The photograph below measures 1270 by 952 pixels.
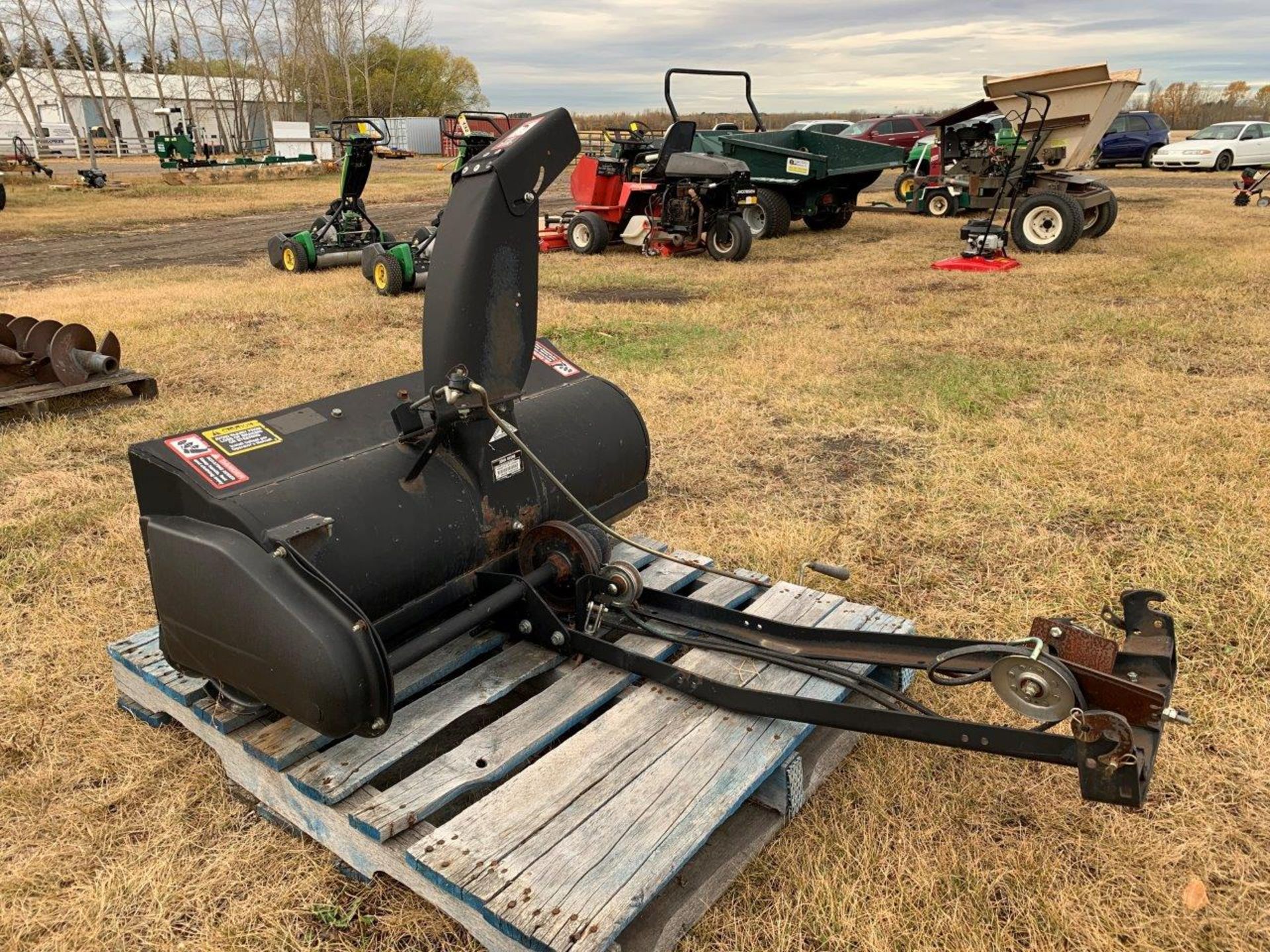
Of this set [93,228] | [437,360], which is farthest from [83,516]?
[93,228]

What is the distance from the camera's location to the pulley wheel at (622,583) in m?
2.48

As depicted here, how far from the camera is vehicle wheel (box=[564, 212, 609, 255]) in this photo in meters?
11.2

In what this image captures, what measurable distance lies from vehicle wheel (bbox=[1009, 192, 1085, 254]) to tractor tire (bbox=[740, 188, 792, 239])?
2914 millimetres

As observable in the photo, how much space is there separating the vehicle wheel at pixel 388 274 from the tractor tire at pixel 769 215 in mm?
5327

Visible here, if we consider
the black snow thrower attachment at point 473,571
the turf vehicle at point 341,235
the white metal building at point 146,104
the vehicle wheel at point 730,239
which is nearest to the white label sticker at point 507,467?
the black snow thrower attachment at point 473,571

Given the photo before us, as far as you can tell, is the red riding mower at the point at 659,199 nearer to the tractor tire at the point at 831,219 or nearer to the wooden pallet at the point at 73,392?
the tractor tire at the point at 831,219

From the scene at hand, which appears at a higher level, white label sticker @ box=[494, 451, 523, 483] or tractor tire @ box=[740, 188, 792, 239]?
white label sticker @ box=[494, 451, 523, 483]

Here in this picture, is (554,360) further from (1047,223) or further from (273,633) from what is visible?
(1047,223)

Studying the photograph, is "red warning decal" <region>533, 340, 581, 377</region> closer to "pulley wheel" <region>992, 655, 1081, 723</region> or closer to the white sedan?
"pulley wheel" <region>992, 655, 1081, 723</region>

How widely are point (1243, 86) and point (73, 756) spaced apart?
165 feet

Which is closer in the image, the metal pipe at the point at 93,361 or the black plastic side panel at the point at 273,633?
the black plastic side panel at the point at 273,633

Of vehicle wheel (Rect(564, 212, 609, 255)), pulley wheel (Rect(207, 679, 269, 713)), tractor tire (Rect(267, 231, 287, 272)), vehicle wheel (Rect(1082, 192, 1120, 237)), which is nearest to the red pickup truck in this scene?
vehicle wheel (Rect(1082, 192, 1120, 237))

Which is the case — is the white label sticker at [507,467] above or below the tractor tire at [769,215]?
above

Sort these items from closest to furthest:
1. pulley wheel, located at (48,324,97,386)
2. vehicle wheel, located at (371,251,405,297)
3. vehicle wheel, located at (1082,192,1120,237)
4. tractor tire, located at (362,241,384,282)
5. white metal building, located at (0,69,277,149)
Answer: pulley wheel, located at (48,324,97,386) → vehicle wheel, located at (371,251,405,297) → tractor tire, located at (362,241,384,282) → vehicle wheel, located at (1082,192,1120,237) → white metal building, located at (0,69,277,149)
